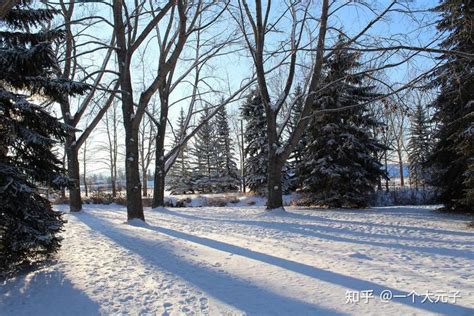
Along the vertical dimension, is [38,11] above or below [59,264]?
above

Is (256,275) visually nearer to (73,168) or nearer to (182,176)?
(73,168)

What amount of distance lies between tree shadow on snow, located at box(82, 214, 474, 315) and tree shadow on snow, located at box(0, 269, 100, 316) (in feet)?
4.10

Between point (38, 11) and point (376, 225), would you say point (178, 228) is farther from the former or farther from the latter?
point (38, 11)

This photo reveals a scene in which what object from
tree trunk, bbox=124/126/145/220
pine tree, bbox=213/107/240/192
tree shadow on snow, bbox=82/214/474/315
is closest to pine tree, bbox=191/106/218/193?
pine tree, bbox=213/107/240/192

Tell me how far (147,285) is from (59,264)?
77.3 inches

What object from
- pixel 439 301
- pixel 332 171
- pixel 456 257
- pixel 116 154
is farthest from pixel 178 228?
pixel 116 154

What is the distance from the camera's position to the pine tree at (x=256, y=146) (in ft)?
89.1

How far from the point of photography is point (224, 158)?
43312 millimetres

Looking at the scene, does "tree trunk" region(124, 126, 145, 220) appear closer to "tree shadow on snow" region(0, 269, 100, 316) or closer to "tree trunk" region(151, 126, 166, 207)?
"tree shadow on snow" region(0, 269, 100, 316)

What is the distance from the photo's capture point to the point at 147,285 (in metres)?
4.70

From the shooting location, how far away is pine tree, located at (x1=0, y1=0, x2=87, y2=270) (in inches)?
204

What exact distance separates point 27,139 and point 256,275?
3.74 m

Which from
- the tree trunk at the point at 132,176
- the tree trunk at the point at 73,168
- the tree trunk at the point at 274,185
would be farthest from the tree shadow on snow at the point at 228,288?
the tree trunk at the point at 73,168

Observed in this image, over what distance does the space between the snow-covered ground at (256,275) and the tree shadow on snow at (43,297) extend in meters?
0.01
